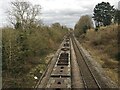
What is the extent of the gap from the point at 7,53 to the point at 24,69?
4.01 m

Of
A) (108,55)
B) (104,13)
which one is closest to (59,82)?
(108,55)

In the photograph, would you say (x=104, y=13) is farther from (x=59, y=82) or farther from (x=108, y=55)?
(x=59, y=82)

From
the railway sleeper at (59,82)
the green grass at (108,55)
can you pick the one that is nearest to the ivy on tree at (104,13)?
the green grass at (108,55)

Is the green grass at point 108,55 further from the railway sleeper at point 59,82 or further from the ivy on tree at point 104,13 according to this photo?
the ivy on tree at point 104,13

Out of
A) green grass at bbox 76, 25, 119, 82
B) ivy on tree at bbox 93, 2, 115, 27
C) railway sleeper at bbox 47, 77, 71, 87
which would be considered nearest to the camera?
railway sleeper at bbox 47, 77, 71, 87

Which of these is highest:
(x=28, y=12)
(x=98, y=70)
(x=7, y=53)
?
(x=28, y=12)

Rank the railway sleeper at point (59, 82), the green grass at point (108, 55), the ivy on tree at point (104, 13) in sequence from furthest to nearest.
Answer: the ivy on tree at point (104, 13)
the green grass at point (108, 55)
the railway sleeper at point (59, 82)

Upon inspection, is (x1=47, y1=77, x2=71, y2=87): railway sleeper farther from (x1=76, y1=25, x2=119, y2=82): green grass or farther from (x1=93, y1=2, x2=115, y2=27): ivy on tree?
(x1=93, y1=2, x2=115, y2=27): ivy on tree

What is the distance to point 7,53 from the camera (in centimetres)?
2147

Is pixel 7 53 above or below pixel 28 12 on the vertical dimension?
below

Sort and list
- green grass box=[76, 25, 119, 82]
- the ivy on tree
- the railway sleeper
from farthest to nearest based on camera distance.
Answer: the ivy on tree → green grass box=[76, 25, 119, 82] → the railway sleeper

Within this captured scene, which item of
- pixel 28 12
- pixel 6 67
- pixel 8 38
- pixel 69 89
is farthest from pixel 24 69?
pixel 28 12

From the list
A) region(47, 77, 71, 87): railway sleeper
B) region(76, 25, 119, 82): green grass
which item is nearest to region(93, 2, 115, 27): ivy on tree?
region(76, 25, 119, 82): green grass

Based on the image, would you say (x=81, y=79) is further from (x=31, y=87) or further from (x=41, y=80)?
(x=31, y=87)
